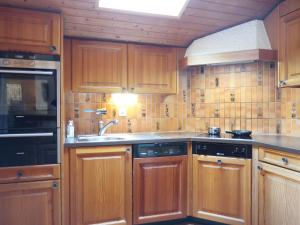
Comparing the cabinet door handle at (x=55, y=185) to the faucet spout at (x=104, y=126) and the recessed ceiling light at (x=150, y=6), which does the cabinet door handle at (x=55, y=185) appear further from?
the recessed ceiling light at (x=150, y=6)

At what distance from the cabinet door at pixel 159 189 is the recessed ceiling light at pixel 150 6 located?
4.55 feet

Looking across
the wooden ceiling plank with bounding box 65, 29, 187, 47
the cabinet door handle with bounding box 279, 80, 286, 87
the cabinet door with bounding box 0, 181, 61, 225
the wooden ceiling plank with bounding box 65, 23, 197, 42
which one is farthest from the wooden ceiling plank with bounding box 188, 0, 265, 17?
the cabinet door with bounding box 0, 181, 61, 225

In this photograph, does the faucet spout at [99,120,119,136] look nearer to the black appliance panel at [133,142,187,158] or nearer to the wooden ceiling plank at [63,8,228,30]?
the black appliance panel at [133,142,187,158]

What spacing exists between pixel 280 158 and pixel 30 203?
2000 millimetres

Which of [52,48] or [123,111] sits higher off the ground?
[52,48]

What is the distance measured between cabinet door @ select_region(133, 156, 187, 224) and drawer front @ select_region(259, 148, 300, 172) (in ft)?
2.42

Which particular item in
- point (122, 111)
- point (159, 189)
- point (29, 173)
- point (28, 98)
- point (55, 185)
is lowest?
point (159, 189)

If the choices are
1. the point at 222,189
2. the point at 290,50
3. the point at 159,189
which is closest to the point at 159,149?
the point at 159,189

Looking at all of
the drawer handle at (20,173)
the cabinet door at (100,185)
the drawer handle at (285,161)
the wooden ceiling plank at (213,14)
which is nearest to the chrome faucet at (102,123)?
the cabinet door at (100,185)

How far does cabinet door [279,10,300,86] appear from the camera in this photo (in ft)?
7.33

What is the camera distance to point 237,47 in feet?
8.66

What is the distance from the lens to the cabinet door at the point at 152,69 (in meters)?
2.86

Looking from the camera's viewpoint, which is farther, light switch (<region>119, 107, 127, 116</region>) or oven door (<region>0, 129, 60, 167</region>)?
light switch (<region>119, 107, 127, 116</region>)

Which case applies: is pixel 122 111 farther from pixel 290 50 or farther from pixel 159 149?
pixel 290 50
